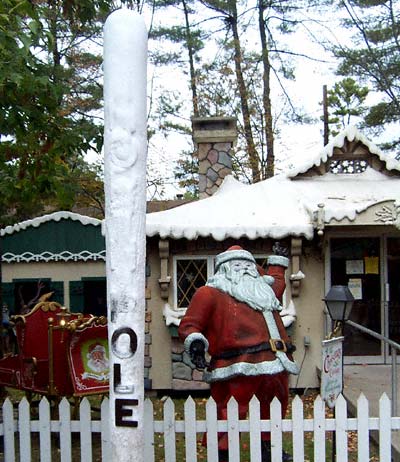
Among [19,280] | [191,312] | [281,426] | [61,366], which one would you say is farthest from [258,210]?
[19,280]

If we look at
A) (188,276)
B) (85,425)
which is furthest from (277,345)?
(188,276)

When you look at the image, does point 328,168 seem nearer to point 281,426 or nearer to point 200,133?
point 200,133

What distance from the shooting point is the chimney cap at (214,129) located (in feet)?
35.9

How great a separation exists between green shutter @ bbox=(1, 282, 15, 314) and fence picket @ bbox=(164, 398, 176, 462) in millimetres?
11248

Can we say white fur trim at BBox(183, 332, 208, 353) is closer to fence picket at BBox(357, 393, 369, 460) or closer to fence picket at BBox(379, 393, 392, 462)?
fence picket at BBox(357, 393, 369, 460)

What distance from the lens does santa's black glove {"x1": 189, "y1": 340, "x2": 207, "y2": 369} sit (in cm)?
503

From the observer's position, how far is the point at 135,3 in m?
4.70

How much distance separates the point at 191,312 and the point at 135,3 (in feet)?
7.57

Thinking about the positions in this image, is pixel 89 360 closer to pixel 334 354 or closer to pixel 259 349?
pixel 259 349

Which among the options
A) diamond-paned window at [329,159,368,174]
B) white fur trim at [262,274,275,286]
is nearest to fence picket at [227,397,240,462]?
white fur trim at [262,274,275,286]

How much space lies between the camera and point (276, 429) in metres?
4.77

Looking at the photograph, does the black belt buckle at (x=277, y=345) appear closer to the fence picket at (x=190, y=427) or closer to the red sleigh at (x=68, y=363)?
the fence picket at (x=190, y=427)

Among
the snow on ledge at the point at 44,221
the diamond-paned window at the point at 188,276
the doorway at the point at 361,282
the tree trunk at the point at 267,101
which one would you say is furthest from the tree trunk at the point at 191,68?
the diamond-paned window at the point at 188,276

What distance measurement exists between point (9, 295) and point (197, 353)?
1118 centimetres
